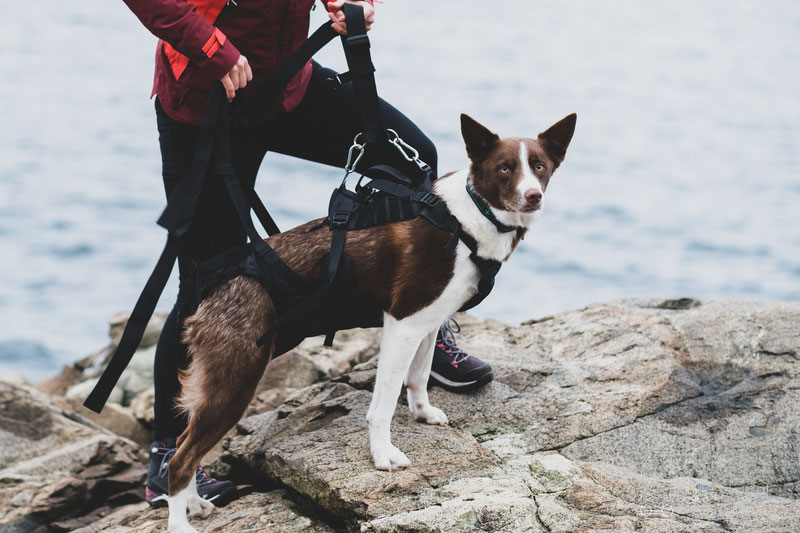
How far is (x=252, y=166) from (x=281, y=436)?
53.0 inches

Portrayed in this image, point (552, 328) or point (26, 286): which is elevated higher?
point (552, 328)

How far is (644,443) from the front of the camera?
414 cm

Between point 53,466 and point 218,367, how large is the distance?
2.08 meters

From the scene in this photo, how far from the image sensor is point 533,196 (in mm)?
3604

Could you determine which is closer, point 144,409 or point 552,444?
point 552,444

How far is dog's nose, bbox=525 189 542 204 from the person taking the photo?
Answer: 360 cm

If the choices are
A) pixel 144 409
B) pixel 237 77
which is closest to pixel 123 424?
pixel 144 409

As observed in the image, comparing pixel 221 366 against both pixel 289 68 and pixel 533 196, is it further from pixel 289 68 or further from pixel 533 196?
pixel 533 196

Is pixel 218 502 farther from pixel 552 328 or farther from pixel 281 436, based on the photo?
pixel 552 328

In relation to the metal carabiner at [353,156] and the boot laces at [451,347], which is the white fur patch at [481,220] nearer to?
the metal carabiner at [353,156]

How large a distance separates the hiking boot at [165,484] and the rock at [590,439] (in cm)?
21

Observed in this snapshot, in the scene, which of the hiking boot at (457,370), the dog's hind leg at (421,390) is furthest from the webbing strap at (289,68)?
the hiking boot at (457,370)

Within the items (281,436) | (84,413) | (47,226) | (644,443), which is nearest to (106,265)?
(47,226)

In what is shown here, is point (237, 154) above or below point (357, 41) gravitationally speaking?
below
